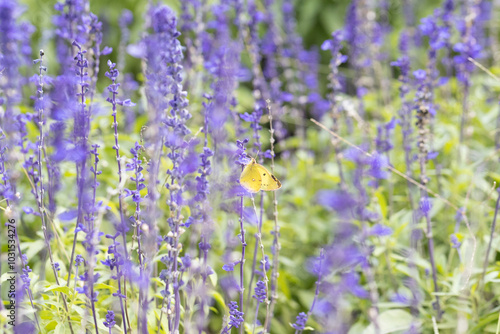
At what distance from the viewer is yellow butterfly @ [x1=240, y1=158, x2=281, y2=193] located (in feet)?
6.21

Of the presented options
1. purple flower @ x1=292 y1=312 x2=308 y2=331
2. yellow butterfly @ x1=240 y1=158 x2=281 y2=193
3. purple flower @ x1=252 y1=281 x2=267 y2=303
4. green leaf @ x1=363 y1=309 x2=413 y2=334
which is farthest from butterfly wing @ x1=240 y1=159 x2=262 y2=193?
green leaf @ x1=363 y1=309 x2=413 y2=334

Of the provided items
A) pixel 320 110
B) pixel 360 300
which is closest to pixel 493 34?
pixel 320 110

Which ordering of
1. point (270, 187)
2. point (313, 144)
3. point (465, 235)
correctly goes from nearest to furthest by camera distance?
1. point (270, 187)
2. point (465, 235)
3. point (313, 144)

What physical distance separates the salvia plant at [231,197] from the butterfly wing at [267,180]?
0.04ft

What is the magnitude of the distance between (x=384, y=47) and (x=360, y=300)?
3592 millimetres

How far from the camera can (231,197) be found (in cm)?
197

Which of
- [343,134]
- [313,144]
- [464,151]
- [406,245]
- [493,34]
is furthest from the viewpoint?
[493,34]

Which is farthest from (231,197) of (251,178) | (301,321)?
(301,321)

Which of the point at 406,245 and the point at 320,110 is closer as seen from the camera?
the point at 406,245

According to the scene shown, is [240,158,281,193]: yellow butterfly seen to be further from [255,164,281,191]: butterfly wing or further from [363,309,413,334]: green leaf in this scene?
[363,309,413,334]: green leaf

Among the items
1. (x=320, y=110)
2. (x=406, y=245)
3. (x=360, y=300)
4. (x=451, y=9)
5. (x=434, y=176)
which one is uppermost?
(x=451, y=9)

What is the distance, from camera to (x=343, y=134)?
4.78 meters

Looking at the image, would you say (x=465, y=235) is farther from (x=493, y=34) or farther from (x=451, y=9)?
(x=493, y=34)

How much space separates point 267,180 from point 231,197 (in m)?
0.15
